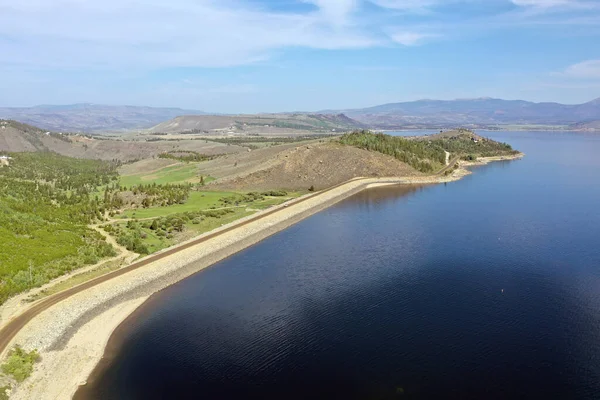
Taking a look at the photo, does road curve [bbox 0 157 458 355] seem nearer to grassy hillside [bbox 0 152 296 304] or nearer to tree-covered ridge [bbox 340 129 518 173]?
grassy hillside [bbox 0 152 296 304]

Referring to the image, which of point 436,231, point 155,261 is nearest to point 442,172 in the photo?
point 436,231

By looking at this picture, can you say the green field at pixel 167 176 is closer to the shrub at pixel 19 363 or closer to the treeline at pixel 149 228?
the treeline at pixel 149 228

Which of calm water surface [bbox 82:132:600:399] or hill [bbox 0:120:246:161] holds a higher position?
hill [bbox 0:120:246:161]

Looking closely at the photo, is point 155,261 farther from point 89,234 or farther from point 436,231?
point 436,231

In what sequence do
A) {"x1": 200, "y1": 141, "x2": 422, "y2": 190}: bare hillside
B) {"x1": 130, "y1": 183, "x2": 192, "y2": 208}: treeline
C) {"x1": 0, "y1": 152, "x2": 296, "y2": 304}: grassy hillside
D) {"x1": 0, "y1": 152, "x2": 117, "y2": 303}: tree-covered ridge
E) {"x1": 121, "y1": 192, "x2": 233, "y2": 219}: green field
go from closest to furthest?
{"x1": 0, "y1": 152, "x2": 117, "y2": 303}: tree-covered ridge, {"x1": 0, "y1": 152, "x2": 296, "y2": 304}: grassy hillside, {"x1": 121, "y1": 192, "x2": 233, "y2": 219}: green field, {"x1": 130, "y1": 183, "x2": 192, "y2": 208}: treeline, {"x1": 200, "y1": 141, "x2": 422, "y2": 190}: bare hillside

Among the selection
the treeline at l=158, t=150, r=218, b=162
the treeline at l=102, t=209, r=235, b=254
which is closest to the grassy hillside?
the treeline at l=102, t=209, r=235, b=254

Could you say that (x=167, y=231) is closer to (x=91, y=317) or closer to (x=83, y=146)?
(x=91, y=317)
